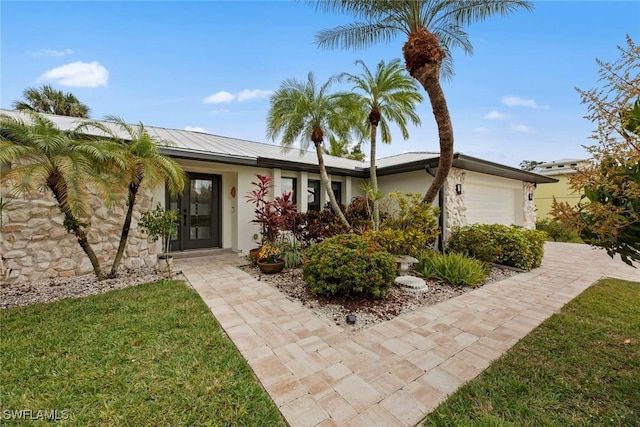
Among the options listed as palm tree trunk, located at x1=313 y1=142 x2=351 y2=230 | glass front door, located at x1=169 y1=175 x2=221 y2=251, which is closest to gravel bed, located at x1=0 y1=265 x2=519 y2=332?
glass front door, located at x1=169 y1=175 x2=221 y2=251

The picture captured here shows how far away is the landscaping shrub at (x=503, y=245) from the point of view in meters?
7.17

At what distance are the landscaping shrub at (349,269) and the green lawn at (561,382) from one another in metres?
2.03

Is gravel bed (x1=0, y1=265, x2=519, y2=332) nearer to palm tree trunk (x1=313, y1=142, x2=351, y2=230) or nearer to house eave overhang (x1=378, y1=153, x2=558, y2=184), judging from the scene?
Answer: palm tree trunk (x1=313, y1=142, x2=351, y2=230)

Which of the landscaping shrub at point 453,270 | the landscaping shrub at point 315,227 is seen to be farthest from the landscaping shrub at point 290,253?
the landscaping shrub at point 453,270

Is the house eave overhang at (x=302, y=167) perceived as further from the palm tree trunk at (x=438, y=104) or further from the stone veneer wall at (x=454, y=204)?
the palm tree trunk at (x=438, y=104)

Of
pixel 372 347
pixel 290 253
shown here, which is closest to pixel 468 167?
pixel 290 253

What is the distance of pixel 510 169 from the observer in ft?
32.1

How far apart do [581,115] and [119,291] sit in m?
7.14

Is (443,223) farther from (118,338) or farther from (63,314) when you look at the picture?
(63,314)

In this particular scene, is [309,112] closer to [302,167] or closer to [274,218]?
[302,167]

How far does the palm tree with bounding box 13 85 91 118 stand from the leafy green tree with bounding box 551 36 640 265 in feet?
65.6

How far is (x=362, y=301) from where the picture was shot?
185 inches

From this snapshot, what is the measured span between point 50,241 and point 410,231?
817cm

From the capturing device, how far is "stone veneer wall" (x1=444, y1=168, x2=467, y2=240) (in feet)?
27.4
